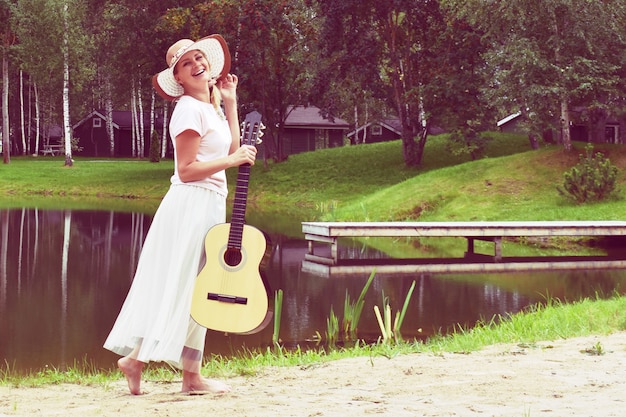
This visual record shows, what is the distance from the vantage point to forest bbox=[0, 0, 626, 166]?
29766 mm

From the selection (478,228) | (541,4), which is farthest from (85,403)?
(541,4)

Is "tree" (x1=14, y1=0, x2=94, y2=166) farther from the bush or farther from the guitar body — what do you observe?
the guitar body

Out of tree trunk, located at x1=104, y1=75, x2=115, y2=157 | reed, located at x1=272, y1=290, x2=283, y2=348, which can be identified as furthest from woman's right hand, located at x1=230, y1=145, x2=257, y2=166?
tree trunk, located at x1=104, y1=75, x2=115, y2=157

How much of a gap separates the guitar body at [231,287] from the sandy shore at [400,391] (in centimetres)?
50

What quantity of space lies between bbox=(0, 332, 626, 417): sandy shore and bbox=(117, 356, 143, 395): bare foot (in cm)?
9

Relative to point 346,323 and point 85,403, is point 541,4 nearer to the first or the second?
point 346,323

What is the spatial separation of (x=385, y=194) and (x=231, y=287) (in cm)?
2628

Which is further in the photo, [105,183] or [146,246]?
[105,183]

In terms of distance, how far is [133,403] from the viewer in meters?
6.21

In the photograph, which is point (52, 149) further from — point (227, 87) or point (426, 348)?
point (227, 87)

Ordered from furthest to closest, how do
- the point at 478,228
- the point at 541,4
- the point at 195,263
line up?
1. the point at 541,4
2. the point at 478,228
3. the point at 195,263

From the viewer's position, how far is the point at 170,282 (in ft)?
19.9

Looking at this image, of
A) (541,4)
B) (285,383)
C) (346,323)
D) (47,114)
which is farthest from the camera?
(47,114)

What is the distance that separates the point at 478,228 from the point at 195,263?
15.1m
